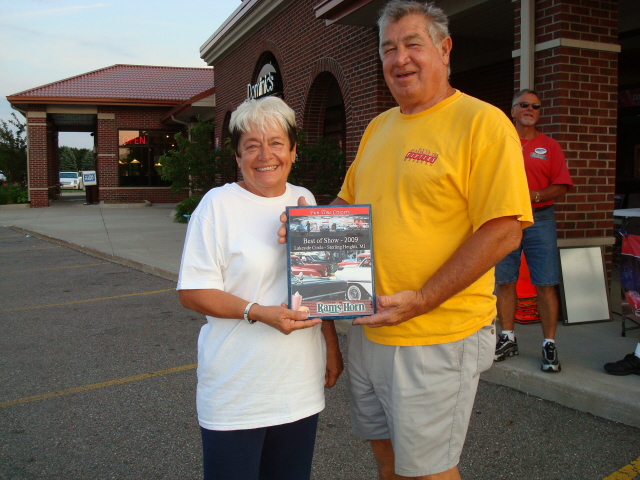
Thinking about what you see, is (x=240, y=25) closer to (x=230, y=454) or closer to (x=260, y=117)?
(x=260, y=117)

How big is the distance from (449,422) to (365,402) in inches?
13.9

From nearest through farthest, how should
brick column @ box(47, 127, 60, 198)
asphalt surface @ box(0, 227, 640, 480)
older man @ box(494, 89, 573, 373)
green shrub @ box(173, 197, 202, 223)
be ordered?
1. asphalt surface @ box(0, 227, 640, 480)
2. older man @ box(494, 89, 573, 373)
3. green shrub @ box(173, 197, 202, 223)
4. brick column @ box(47, 127, 60, 198)

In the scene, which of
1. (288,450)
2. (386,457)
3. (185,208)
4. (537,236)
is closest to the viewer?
(288,450)

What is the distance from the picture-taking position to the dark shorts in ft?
14.1

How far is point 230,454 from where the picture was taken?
6.35 ft

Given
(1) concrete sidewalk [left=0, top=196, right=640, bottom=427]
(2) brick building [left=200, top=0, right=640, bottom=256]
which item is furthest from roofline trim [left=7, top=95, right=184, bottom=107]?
(1) concrete sidewalk [left=0, top=196, right=640, bottom=427]

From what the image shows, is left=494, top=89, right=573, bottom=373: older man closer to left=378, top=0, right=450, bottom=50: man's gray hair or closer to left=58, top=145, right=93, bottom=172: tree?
left=378, top=0, right=450, bottom=50: man's gray hair

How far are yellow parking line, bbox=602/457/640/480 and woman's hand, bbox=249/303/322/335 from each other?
2080 millimetres

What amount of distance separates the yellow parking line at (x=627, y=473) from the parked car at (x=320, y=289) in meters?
2.01

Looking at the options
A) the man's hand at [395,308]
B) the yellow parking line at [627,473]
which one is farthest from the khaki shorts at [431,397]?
the yellow parking line at [627,473]

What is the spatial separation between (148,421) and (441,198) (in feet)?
8.93

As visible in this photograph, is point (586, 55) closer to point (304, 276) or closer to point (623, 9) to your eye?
point (623, 9)

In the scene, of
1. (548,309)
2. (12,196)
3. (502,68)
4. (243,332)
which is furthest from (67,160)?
(243,332)

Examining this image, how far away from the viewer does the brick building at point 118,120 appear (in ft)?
80.2
